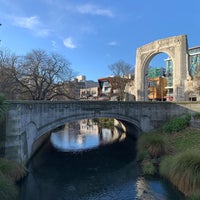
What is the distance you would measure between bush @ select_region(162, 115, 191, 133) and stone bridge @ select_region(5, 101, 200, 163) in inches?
79.8

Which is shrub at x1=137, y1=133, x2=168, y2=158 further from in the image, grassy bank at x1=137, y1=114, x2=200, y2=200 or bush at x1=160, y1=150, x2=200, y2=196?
bush at x1=160, y1=150, x2=200, y2=196

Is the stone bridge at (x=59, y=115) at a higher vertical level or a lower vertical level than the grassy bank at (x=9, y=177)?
higher

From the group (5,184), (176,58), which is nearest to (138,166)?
(5,184)

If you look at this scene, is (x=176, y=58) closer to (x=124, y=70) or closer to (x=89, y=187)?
(x=124, y=70)

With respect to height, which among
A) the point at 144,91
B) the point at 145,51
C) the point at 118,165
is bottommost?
the point at 118,165

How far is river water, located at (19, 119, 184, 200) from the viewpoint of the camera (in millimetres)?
12727

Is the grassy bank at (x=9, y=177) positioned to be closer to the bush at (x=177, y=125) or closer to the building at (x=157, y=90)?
the bush at (x=177, y=125)

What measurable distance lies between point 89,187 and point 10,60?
22.5 meters

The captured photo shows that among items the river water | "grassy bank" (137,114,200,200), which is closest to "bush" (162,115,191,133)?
"grassy bank" (137,114,200,200)

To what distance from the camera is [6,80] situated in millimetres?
27469

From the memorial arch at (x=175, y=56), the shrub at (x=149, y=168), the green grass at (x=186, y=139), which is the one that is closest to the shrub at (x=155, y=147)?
the shrub at (x=149, y=168)

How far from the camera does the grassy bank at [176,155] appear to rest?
12097 mm

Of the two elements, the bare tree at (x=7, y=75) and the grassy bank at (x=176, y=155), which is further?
the bare tree at (x=7, y=75)

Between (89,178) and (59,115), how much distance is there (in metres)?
7.20
